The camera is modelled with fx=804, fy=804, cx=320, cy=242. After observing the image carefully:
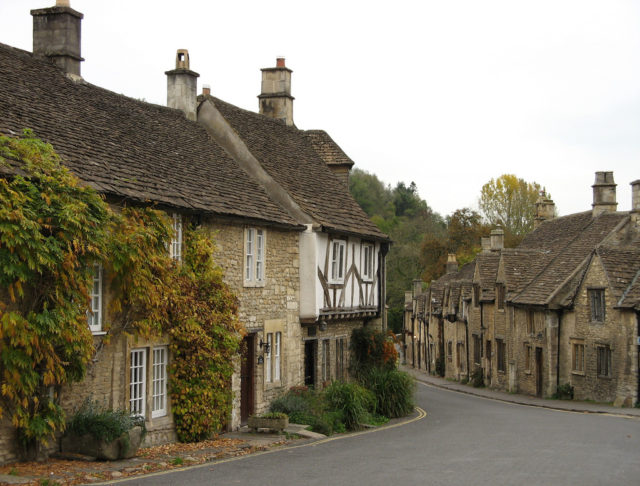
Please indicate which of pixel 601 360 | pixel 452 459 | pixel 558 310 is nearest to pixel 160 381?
pixel 452 459

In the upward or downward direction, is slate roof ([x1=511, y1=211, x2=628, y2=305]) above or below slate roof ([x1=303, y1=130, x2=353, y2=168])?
below

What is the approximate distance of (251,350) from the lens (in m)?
21.1

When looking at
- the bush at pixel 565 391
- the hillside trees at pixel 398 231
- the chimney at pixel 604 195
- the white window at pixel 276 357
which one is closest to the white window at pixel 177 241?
the white window at pixel 276 357

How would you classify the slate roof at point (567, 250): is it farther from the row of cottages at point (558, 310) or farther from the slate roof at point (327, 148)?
the slate roof at point (327, 148)

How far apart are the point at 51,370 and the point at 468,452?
8.46 m

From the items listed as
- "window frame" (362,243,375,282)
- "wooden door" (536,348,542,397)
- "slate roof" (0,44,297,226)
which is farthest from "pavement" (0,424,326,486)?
"wooden door" (536,348,542,397)

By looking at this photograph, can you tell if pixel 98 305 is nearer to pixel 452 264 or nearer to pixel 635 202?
pixel 635 202

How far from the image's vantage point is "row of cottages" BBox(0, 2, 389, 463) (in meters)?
16.1

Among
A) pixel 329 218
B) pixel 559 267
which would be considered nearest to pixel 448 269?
pixel 559 267

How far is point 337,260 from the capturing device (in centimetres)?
2525

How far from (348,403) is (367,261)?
745 cm

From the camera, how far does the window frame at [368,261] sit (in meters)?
27.8

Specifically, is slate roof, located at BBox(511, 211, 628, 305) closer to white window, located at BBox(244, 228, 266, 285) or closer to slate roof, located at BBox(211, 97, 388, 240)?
slate roof, located at BBox(211, 97, 388, 240)

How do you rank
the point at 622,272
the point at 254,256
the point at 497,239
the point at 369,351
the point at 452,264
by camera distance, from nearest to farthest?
the point at 254,256, the point at 369,351, the point at 622,272, the point at 497,239, the point at 452,264
